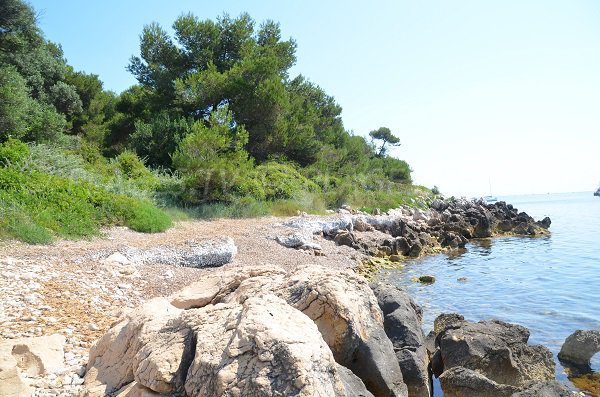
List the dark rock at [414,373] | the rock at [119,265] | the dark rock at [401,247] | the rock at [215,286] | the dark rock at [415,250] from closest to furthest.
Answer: the dark rock at [414,373], the rock at [215,286], the rock at [119,265], the dark rock at [401,247], the dark rock at [415,250]

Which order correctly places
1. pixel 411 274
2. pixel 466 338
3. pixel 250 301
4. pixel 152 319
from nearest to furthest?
pixel 250 301
pixel 152 319
pixel 466 338
pixel 411 274

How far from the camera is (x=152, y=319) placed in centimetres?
395

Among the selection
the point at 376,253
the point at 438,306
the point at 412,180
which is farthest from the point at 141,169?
the point at 412,180

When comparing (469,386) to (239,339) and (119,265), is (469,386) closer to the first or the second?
(239,339)

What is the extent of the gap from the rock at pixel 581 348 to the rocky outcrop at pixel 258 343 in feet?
12.5

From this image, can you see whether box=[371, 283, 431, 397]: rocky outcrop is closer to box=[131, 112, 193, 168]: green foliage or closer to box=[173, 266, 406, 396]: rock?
box=[173, 266, 406, 396]: rock

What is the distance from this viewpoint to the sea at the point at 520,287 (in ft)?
28.5

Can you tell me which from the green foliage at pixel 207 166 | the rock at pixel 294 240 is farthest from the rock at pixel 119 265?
the green foliage at pixel 207 166

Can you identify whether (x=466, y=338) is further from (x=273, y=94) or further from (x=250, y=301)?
(x=273, y=94)

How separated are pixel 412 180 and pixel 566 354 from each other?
50.7 meters

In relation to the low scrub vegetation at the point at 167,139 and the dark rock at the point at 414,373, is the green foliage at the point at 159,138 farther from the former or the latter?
the dark rock at the point at 414,373

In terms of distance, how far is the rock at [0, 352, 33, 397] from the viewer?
332 centimetres

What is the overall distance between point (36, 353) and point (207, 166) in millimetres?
14756

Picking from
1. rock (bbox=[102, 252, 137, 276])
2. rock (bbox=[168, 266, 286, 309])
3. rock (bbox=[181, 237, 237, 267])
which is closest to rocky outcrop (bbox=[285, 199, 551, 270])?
rock (bbox=[181, 237, 237, 267])
